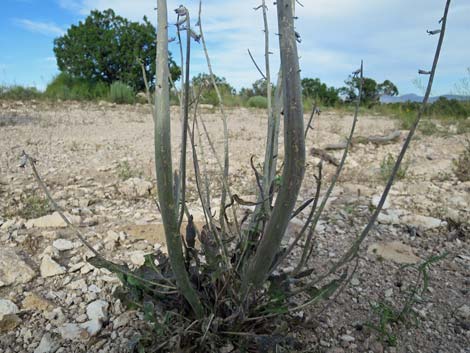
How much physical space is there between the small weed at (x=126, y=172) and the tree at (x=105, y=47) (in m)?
8.78

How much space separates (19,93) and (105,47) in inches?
169

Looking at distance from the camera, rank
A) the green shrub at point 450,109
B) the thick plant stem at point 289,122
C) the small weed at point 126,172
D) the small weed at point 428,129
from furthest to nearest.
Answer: the green shrub at point 450,109 < the small weed at point 428,129 < the small weed at point 126,172 < the thick plant stem at point 289,122

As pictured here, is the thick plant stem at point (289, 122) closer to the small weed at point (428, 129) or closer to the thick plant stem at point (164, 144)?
the thick plant stem at point (164, 144)

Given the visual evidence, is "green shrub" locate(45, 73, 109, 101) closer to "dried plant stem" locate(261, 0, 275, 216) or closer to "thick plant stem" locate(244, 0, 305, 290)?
"dried plant stem" locate(261, 0, 275, 216)

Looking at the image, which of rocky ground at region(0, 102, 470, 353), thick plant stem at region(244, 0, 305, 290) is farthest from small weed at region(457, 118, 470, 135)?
thick plant stem at region(244, 0, 305, 290)

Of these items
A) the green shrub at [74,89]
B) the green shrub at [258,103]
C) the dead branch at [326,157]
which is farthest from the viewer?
the green shrub at [258,103]

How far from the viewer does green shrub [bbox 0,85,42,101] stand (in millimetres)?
7920

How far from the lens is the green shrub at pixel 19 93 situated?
7.92 meters

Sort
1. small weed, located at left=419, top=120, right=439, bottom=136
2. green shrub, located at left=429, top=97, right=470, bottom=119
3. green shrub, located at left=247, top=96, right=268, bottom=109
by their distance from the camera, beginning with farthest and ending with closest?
1. green shrub, located at left=247, top=96, right=268, bottom=109
2. green shrub, located at left=429, top=97, right=470, bottom=119
3. small weed, located at left=419, top=120, right=439, bottom=136

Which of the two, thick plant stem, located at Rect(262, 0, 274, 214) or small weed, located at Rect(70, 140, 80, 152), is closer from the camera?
thick plant stem, located at Rect(262, 0, 274, 214)

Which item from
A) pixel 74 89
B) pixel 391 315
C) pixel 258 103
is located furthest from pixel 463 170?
pixel 74 89

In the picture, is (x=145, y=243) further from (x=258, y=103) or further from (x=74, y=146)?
(x=258, y=103)

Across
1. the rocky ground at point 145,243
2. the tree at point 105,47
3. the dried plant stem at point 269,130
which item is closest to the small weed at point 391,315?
the rocky ground at point 145,243

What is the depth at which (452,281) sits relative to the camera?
1708 mm
